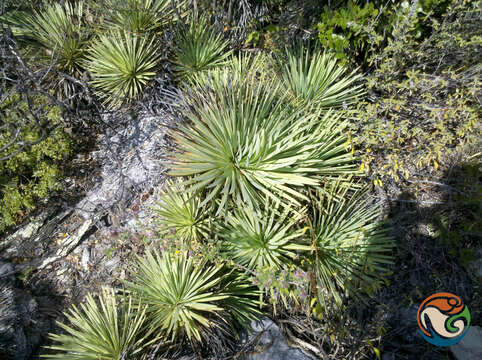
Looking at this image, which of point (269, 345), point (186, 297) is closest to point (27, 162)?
point (186, 297)

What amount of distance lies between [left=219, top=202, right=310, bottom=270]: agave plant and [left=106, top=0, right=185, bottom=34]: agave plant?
3.05 metres

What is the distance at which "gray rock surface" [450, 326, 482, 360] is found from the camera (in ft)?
7.11

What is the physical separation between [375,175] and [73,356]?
3.07 meters

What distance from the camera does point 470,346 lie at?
7.24ft

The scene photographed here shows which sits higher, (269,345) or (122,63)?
A: (122,63)

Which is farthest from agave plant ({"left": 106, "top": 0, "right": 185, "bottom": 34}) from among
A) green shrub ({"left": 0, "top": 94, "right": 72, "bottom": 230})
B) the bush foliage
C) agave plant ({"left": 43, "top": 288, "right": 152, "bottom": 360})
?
agave plant ({"left": 43, "top": 288, "right": 152, "bottom": 360})

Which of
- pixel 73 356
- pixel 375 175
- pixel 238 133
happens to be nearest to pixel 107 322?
pixel 73 356

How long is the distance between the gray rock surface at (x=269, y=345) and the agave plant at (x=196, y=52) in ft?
9.82

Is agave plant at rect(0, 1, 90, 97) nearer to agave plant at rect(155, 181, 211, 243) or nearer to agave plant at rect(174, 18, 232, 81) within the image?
agave plant at rect(174, 18, 232, 81)

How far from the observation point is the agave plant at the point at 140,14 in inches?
147

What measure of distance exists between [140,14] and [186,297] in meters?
3.66

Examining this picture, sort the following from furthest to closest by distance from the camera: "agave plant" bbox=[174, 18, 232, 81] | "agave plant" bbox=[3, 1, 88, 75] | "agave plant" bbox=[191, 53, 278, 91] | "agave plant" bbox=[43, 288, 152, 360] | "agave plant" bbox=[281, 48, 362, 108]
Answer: "agave plant" bbox=[3, 1, 88, 75] < "agave plant" bbox=[174, 18, 232, 81] < "agave plant" bbox=[191, 53, 278, 91] < "agave plant" bbox=[281, 48, 362, 108] < "agave plant" bbox=[43, 288, 152, 360]

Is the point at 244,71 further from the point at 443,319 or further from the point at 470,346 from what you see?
the point at 470,346

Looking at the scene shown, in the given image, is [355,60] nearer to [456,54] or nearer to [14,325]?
[456,54]
